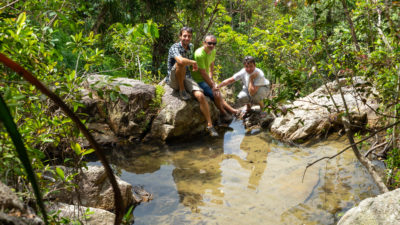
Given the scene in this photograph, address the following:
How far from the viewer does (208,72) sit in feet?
23.1

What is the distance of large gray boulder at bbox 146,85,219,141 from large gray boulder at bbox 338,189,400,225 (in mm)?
4246

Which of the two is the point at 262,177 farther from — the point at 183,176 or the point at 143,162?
the point at 143,162

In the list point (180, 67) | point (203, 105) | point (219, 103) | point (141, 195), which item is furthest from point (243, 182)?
point (219, 103)

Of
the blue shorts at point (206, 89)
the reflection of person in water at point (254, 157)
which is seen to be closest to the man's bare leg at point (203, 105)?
the blue shorts at point (206, 89)

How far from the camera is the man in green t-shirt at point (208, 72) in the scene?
6.55 metres

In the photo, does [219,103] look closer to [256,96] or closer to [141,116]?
[256,96]

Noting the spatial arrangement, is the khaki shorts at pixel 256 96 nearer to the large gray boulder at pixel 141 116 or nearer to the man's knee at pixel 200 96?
the man's knee at pixel 200 96

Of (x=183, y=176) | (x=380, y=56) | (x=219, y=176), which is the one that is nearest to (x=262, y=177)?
(x=219, y=176)

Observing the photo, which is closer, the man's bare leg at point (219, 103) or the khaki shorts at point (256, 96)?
the khaki shorts at point (256, 96)

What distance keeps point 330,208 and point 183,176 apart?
1.94 m

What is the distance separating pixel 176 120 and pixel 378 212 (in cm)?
446

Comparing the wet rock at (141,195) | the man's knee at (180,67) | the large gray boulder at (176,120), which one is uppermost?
the man's knee at (180,67)

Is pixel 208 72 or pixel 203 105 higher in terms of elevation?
pixel 208 72

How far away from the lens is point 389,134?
3580 millimetres
